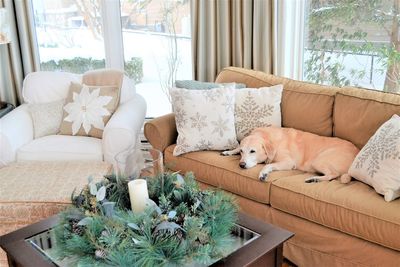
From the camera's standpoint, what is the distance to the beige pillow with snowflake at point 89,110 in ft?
10.2

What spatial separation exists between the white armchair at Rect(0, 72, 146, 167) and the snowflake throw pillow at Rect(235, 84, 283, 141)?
717mm

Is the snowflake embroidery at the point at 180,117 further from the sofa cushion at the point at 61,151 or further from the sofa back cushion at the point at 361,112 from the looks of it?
the sofa back cushion at the point at 361,112

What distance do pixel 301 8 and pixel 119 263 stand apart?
2542 millimetres

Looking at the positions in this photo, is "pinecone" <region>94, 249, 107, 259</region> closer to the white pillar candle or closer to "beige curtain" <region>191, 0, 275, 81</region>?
the white pillar candle

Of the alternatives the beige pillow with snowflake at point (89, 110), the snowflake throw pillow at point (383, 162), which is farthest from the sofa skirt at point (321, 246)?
the beige pillow with snowflake at point (89, 110)

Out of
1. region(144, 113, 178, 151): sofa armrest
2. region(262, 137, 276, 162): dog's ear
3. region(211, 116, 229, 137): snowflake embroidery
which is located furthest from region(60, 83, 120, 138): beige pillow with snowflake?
region(262, 137, 276, 162): dog's ear

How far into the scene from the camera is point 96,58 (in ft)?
13.3

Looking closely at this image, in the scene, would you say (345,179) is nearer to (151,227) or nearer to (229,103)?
(229,103)

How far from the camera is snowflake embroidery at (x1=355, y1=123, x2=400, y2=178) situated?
201cm

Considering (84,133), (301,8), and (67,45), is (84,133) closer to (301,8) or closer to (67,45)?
(67,45)

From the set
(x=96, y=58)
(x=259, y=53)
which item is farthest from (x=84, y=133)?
(x=259, y=53)

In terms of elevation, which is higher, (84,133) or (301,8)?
(301,8)

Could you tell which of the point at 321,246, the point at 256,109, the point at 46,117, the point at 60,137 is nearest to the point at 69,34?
the point at 46,117

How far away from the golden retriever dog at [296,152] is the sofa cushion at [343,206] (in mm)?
95
